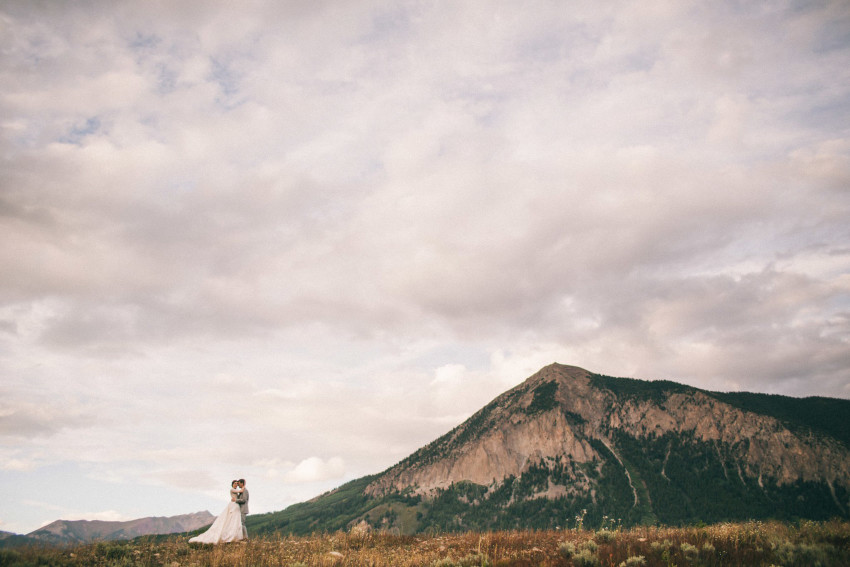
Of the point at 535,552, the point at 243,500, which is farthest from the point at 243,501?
the point at 535,552

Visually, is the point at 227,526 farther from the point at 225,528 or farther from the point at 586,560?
the point at 586,560

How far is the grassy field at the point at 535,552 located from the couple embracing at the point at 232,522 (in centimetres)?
262

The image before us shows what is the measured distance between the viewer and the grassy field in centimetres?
1207

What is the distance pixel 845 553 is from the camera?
11.8 m

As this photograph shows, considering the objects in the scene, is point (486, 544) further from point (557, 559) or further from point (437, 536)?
point (437, 536)

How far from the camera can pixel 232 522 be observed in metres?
22.0

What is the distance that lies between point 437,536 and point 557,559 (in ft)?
33.6

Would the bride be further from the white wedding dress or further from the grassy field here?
the grassy field

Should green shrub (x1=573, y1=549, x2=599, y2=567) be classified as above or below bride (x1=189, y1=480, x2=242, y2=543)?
below

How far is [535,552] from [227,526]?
15.4 meters

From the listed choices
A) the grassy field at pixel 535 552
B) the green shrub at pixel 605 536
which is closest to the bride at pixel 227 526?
the grassy field at pixel 535 552

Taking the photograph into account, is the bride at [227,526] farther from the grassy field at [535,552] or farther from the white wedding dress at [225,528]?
the grassy field at [535,552]

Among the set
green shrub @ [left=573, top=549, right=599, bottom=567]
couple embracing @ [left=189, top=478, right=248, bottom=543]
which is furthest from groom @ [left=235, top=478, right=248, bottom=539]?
green shrub @ [left=573, top=549, right=599, bottom=567]

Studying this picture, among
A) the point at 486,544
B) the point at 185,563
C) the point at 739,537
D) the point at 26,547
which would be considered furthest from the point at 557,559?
the point at 26,547
